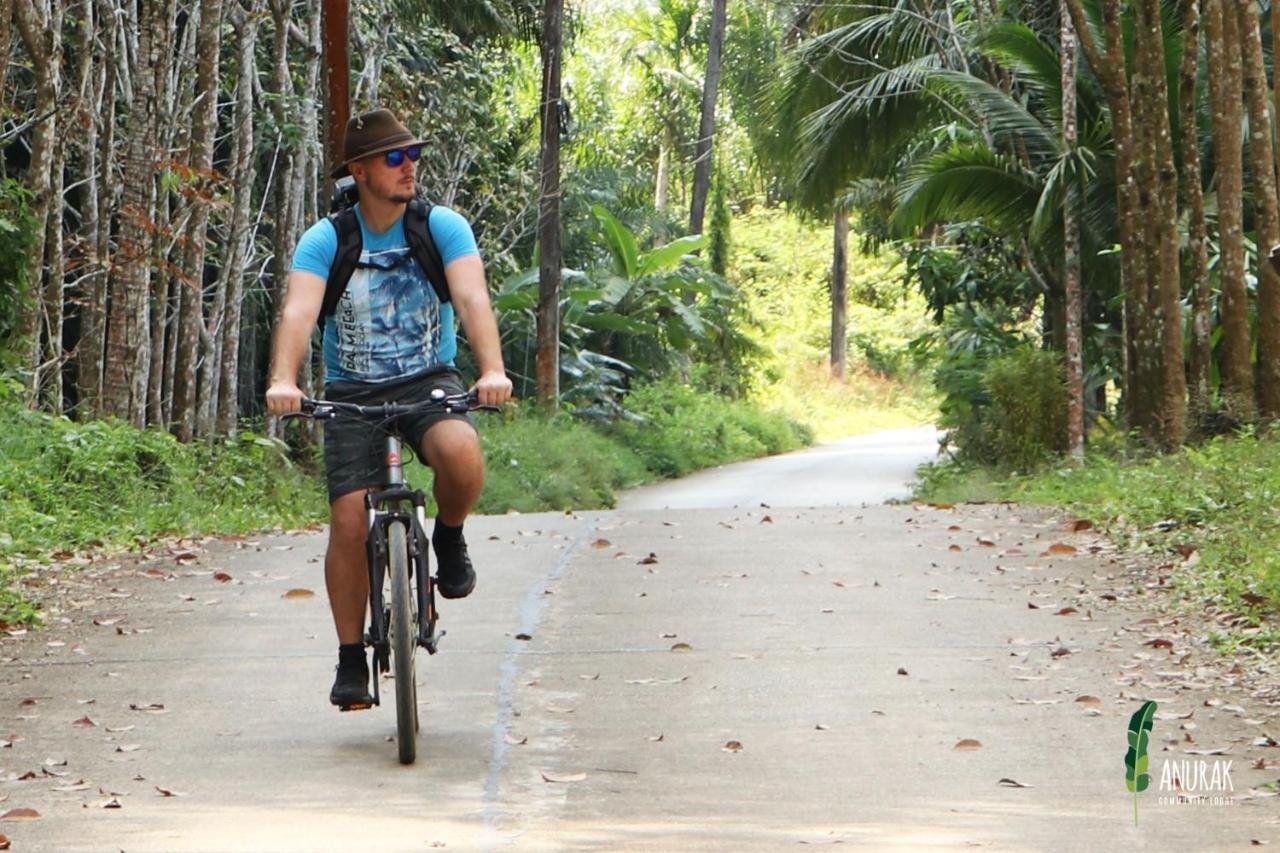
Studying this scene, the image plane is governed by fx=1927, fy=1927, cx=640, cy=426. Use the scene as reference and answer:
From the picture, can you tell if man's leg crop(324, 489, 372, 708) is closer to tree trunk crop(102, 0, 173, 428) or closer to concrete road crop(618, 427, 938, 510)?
tree trunk crop(102, 0, 173, 428)

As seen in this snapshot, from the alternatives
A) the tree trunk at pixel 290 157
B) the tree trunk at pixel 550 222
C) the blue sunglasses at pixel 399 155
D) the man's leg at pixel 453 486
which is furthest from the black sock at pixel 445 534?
the tree trunk at pixel 550 222

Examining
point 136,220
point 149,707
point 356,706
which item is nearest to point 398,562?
point 356,706

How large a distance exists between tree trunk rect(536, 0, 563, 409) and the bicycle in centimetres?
2327

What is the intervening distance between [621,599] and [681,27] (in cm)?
4356

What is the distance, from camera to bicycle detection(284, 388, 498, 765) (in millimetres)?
6020

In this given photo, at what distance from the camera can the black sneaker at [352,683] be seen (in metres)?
6.36

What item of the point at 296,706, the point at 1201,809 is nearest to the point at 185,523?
the point at 296,706

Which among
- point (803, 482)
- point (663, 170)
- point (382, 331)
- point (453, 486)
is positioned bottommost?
point (803, 482)

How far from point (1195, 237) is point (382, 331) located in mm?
12500

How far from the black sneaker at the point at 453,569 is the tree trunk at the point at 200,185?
10442mm

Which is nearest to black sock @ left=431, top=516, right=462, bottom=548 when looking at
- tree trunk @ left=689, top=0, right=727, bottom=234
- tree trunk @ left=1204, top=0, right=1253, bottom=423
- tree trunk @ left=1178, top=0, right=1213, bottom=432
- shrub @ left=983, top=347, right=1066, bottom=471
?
tree trunk @ left=1204, top=0, right=1253, bottom=423

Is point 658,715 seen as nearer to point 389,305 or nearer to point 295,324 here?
point 389,305

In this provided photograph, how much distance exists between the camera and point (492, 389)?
6.05 m

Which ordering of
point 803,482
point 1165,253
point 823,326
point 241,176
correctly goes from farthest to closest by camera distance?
1. point 823,326
2. point 803,482
3. point 241,176
4. point 1165,253
